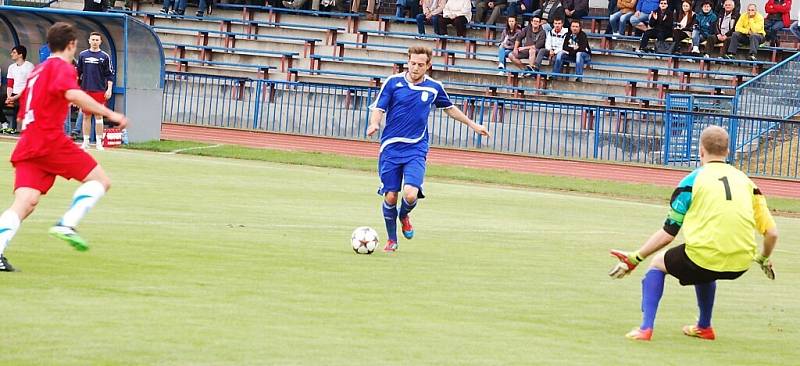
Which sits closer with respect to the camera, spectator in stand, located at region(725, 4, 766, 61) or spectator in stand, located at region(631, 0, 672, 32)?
spectator in stand, located at region(725, 4, 766, 61)

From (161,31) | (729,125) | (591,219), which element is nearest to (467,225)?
(591,219)

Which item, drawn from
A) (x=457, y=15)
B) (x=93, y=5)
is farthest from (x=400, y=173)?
(x=93, y=5)

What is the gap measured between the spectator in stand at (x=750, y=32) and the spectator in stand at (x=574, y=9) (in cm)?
411

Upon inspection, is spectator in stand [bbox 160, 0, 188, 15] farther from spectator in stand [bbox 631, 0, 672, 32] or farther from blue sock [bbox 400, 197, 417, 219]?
blue sock [bbox 400, 197, 417, 219]

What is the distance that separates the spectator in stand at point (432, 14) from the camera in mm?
38031

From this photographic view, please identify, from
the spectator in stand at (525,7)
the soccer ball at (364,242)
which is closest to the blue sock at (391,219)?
the soccer ball at (364,242)

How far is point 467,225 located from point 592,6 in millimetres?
24309

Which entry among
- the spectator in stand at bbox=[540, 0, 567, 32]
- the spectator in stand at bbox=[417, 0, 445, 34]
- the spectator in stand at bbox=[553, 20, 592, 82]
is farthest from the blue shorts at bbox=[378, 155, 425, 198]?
the spectator in stand at bbox=[417, 0, 445, 34]

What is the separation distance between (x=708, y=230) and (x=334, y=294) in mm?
2803

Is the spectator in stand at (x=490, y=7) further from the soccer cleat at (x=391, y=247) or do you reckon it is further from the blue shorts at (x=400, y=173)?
the soccer cleat at (x=391, y=247)

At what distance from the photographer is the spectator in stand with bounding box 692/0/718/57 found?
33969mm

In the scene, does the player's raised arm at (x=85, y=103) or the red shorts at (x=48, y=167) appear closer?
the player's raised arm at (x=85, y=103)

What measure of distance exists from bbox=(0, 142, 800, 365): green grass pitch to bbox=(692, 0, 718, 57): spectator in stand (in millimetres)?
17195

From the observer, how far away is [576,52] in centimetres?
3472
